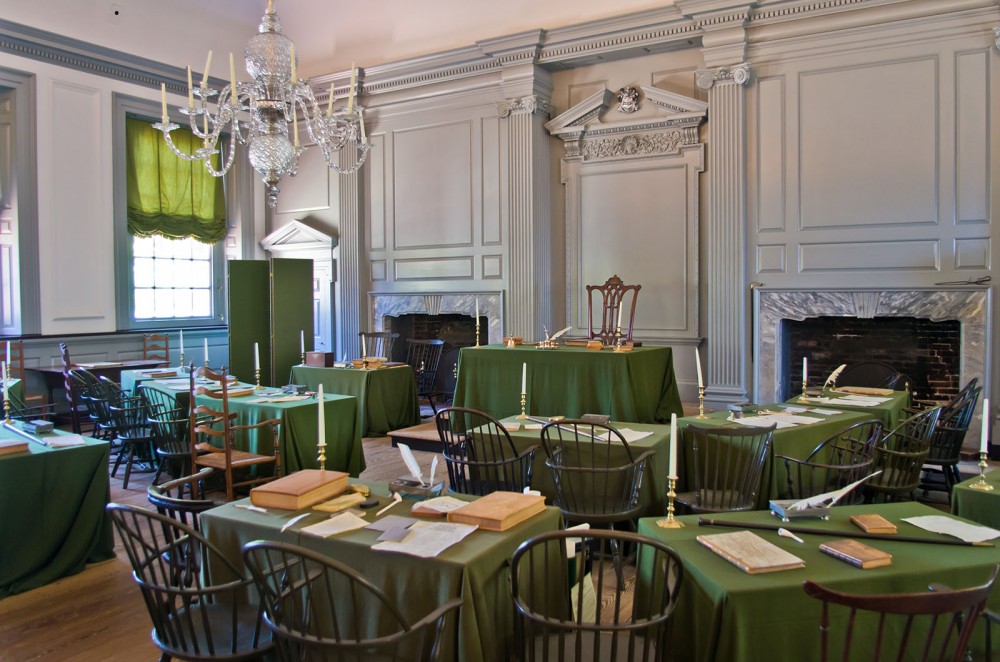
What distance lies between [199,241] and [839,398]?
867 cm

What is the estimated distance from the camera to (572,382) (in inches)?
244

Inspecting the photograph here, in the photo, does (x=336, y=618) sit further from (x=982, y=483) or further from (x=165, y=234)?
(x=165, y=234)

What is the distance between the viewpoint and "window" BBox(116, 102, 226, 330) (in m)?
9.55

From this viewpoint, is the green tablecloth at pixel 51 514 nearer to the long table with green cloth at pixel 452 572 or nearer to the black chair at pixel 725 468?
the long table with green cloth at pixel 452 572

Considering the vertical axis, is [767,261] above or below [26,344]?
above

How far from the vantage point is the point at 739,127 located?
25.3ft

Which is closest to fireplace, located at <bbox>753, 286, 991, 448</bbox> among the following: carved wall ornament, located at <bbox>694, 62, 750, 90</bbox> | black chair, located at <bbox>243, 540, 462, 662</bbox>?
carved wall ornament, located at <bbox>694, 62, 750, 90</bbox>

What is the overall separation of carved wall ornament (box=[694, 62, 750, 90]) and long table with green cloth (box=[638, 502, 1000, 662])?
20.2 ft

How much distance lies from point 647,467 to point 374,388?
4274mm

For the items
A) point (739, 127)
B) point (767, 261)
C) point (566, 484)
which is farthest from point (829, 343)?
point (566, 484)

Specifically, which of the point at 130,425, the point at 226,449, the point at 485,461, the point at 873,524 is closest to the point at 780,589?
the point at 873,524

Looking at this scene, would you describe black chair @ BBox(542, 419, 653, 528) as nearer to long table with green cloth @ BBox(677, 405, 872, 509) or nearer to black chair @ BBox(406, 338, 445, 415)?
long table with green cloth @ BBox(677, 405, 872, 509)

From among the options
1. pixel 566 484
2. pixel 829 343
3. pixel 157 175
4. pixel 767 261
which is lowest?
pixel 566 484

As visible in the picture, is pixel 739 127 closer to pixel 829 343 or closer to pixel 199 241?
pixel 829 343
